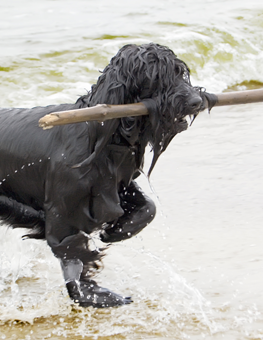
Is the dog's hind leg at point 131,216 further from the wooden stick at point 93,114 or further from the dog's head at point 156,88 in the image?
the wooden stick at point 93,114

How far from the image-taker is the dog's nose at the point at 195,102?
110 inches

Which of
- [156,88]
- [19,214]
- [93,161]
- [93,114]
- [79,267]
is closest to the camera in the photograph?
[93,114]

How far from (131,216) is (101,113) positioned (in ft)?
3.39

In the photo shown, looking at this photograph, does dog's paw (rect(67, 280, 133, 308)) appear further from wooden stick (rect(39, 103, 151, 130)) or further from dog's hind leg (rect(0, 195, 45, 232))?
wooden stick (rect(39, 103, 151, 130))

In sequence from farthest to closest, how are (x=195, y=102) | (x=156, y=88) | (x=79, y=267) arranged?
1. (x=79, y=267)
2. (x=156, y=88)
3. (x=195, y=102)

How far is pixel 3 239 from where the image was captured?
417cm

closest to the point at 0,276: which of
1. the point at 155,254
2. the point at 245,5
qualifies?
the point at 155,254

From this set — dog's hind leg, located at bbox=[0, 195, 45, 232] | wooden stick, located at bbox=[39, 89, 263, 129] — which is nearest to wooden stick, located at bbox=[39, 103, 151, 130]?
wooden stick, located at bbox=[39, 89, 263, 129]

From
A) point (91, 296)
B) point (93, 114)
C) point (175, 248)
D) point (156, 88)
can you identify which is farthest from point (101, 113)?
point (175, 248)

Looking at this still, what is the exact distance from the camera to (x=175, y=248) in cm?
420

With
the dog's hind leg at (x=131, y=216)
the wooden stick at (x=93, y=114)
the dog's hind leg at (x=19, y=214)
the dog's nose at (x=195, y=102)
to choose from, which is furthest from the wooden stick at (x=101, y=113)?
the dog's hind leg at (x=19, y=214)

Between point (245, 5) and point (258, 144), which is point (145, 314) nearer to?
point (258, 144)

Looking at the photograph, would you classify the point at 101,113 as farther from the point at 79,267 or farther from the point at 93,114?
the point at 79,267

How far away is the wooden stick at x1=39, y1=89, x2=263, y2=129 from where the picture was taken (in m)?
2.52
